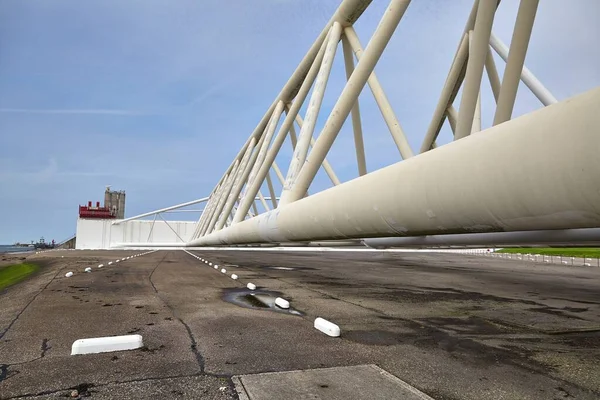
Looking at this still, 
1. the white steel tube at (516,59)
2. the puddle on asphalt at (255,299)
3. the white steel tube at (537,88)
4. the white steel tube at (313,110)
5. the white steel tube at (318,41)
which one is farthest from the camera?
the white steel tube at (537,88)

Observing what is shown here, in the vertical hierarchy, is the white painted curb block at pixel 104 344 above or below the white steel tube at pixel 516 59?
below

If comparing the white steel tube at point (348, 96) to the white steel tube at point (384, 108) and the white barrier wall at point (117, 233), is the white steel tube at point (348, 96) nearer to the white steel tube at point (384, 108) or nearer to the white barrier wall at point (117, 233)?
the white steel tube at point (384, 108)

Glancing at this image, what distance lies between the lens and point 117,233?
9050 cm

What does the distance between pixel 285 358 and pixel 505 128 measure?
9.54 ft

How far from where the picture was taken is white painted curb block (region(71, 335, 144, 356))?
428cm

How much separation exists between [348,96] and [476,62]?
2.49m

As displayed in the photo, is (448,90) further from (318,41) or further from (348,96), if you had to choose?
(348,96)

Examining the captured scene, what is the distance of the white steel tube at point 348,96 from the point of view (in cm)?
727

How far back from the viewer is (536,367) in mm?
4176

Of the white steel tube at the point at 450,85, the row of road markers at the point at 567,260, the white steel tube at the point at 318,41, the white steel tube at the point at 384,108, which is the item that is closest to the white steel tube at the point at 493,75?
the white steel tube at the point at 450,85

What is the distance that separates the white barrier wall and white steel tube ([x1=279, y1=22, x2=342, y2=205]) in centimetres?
8249

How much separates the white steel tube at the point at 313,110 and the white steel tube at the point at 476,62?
4.09 m

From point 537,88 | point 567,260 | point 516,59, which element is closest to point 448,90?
point 537,88

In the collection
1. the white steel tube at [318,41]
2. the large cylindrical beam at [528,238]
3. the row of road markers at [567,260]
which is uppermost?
the white steel tube at [318,41]
